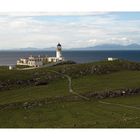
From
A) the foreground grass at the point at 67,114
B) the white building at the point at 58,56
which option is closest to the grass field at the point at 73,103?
the foreground grass at the point at 67,114

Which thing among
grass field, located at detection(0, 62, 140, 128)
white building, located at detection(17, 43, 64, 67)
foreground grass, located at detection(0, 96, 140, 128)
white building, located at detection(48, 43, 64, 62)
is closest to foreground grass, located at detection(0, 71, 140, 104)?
grass field, located at detection(0, 62, 140, 128)

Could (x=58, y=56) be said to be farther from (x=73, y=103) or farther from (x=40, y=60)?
(x=73, y=103)

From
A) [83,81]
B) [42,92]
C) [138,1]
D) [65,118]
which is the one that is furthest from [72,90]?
[138,1]

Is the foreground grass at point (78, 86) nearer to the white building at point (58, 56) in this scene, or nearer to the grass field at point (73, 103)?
Result: the grass field at point (73, 103)

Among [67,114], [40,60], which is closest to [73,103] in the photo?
[67,114]

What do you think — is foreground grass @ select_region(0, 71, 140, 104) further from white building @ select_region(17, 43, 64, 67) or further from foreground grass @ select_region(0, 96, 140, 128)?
white building @ select_region(17, 43, 64, 67)

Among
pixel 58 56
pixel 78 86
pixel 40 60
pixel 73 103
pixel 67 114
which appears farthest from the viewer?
pixel 40 60
